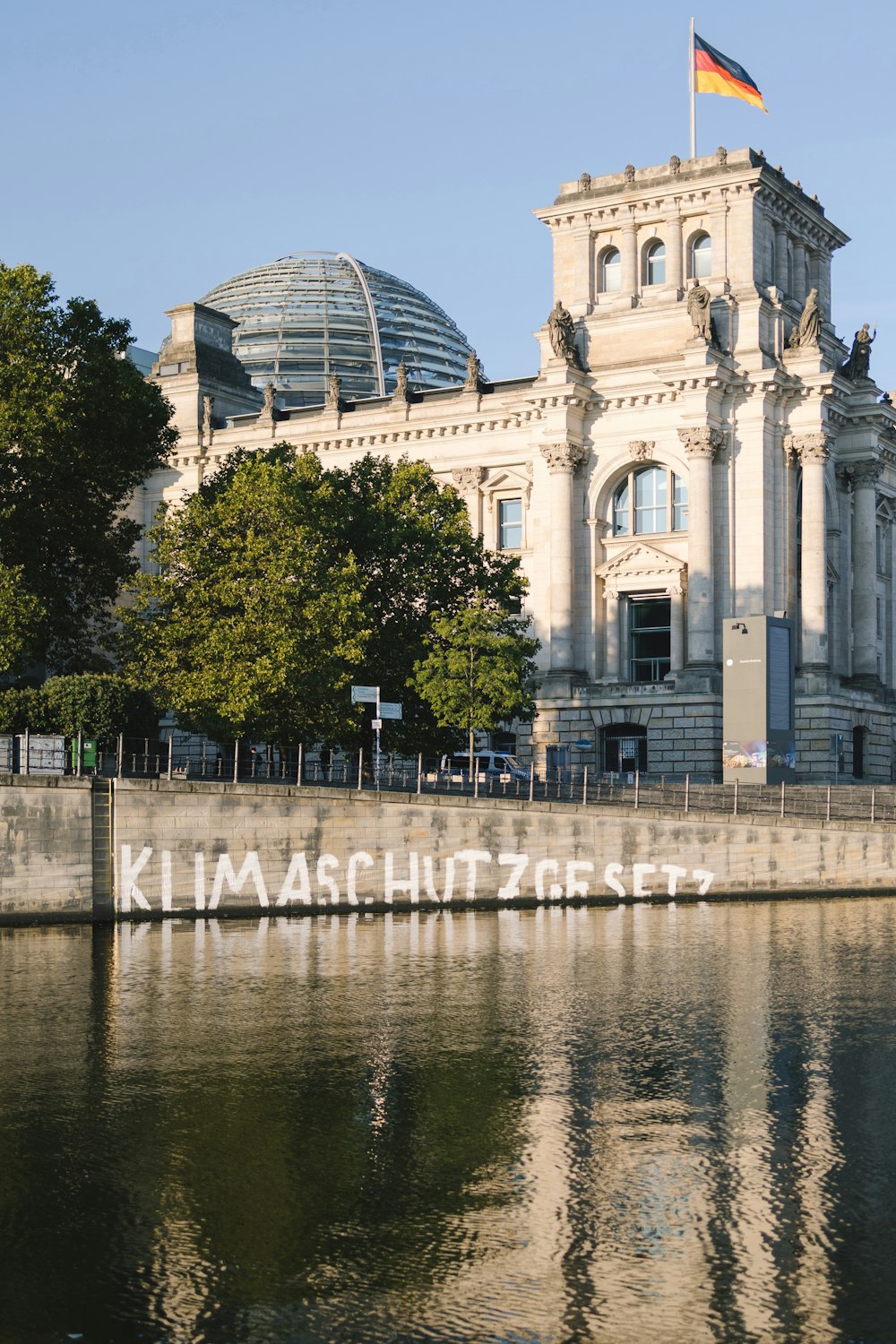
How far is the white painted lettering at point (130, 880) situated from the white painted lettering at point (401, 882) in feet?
25.2

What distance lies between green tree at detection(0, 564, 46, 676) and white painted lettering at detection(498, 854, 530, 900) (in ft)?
56.9

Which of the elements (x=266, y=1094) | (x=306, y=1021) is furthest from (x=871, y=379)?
(x=266, y=1094)

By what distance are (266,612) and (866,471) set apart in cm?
4459

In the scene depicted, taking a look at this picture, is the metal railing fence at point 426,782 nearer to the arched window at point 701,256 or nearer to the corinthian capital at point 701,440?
the corinthian capital at point 701,440

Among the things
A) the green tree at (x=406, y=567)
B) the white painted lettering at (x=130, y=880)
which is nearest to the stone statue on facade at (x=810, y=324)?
the green tree at (x=406, y=567)

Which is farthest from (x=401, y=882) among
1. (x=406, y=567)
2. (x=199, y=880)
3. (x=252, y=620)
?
(x=406, y=567)

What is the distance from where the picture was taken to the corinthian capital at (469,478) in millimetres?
93875

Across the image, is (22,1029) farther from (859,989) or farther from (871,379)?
(871,379)

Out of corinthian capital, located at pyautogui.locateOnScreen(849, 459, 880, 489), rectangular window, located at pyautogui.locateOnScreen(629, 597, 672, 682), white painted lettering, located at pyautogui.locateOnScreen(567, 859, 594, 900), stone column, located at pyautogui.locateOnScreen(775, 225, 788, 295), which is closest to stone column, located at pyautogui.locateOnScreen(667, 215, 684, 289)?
stone column, located at pyautogui.locateOnScreen(775, 225, 788, 295)

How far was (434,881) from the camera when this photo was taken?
54.2 meters

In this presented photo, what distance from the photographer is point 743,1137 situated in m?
22.0

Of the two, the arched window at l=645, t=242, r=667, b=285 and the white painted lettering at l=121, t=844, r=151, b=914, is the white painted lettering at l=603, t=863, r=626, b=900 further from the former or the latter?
the arched window at l=645, t=242, r=667, b=285

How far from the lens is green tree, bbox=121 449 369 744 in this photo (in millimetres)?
58875

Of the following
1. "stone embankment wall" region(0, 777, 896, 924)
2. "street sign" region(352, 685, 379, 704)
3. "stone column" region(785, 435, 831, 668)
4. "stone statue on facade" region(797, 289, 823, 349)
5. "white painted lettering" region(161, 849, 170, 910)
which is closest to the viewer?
"stone embankment wall" region(0, 777, 896, 924)
